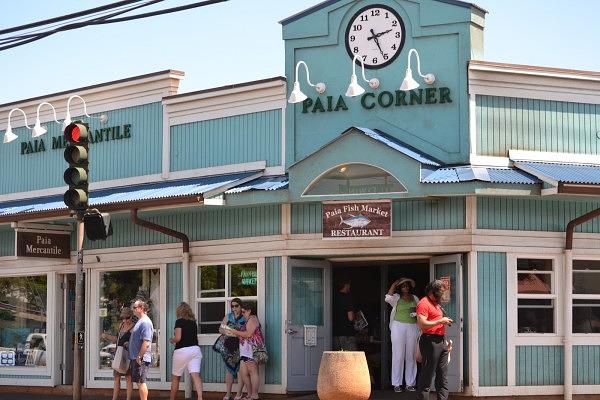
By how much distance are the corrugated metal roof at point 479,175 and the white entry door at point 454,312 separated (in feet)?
4.23

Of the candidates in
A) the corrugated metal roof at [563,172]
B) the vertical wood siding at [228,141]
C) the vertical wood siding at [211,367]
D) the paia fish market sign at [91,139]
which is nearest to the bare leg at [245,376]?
the vertical wood siding at [211,367]

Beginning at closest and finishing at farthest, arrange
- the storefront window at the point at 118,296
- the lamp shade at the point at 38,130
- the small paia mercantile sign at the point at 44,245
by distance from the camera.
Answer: the storefront window at the point at 118,296 → the small paia mercantile sign at the point at 44,245 → the lamp shade at the point at 38,130

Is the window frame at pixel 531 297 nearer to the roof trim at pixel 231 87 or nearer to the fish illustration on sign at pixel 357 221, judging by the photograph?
the fish illustration on sign at pixel 357 221

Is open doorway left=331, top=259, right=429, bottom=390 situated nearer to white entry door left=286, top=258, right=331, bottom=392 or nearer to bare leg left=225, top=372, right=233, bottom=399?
white entry door left=286, top=258, right=331, bottom=392

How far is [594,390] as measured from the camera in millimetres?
18297

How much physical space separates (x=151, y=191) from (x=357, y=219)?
4.19 meters

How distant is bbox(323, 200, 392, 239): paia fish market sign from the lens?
59.4 ft

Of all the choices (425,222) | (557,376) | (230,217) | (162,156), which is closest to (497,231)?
(425,222)

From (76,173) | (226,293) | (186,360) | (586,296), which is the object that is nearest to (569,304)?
(586,296)

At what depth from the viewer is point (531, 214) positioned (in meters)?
18.3

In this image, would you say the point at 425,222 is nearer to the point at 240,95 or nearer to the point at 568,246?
the point at 568,246

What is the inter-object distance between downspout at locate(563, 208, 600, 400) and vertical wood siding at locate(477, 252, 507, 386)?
99cm

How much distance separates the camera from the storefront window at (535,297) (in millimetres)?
18281

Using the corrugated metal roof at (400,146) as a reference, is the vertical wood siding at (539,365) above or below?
below
